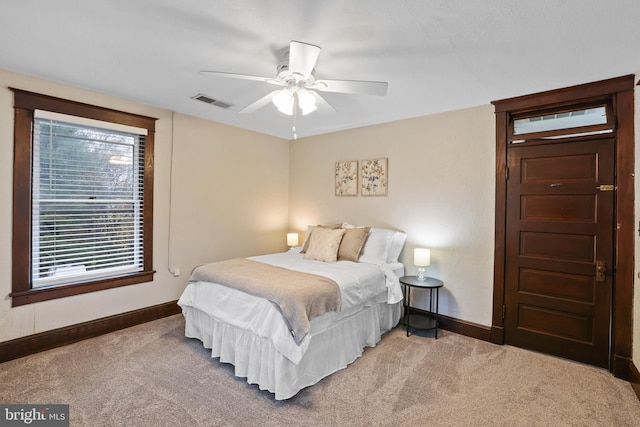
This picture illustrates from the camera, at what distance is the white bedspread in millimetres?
2197

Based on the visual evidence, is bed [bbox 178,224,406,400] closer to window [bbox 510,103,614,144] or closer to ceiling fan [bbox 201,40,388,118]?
ceiling fan [bbox 201,40,388,118]

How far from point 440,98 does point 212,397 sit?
3.27 meters

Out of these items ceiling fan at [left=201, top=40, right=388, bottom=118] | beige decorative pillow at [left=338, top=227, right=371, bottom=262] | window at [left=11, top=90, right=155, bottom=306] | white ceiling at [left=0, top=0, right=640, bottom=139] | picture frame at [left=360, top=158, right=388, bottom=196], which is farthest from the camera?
picture frame at [left=360, top=158, right=388, bottom=196]

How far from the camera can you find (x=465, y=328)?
10.9 feet

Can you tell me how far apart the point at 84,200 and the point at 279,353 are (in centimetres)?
249

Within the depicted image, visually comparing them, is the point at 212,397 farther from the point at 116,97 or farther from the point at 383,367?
the point at 116,97

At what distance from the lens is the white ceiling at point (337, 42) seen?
1.73m

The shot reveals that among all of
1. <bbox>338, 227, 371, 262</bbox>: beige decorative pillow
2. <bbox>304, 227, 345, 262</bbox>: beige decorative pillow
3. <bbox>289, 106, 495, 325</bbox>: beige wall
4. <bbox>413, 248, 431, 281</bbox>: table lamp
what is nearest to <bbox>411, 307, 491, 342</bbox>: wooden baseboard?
<bbox>289, 106, 495, 325</bbox>: beige wall

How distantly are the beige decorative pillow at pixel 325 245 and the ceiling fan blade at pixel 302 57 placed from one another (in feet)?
6.56

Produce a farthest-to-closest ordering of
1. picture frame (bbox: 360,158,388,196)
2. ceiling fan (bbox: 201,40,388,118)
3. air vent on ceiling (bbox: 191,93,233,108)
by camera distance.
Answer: picture frame (bbox: 360,158,388,196) → air vent on ceiling (bbox: 191,93,233,108) → ceiling fan (bbox: 201,40,388,118)

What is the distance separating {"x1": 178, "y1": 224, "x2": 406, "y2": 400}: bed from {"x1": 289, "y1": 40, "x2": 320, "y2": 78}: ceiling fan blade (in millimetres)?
1613

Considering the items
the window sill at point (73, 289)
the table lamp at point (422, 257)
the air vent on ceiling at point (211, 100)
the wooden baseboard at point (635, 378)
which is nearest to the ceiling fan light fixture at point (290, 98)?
the air vent on ceiling at point (211, 100)

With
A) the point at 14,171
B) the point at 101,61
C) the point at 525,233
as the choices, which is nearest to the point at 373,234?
the point at 525,233

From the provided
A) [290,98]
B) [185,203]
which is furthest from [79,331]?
[290,98]
